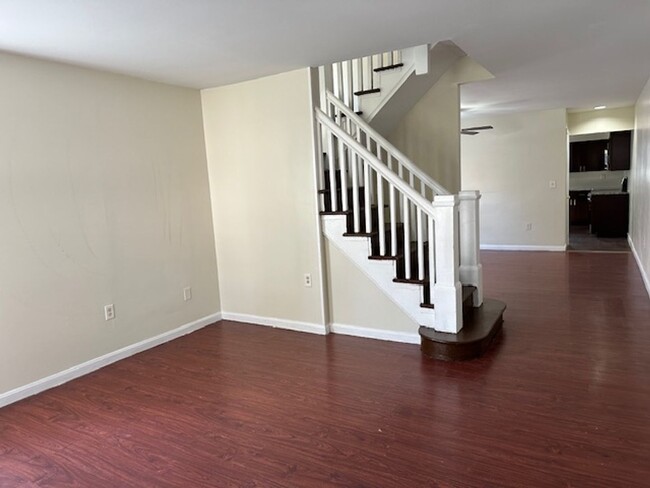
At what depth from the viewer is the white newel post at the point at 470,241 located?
13.0 ft

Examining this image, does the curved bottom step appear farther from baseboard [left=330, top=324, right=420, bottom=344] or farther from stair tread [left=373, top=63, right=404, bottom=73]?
stair tread [left=373, top=63, right=404, bottom=73]

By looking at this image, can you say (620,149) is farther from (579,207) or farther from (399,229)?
(399,229)

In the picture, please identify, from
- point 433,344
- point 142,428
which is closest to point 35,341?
point 142,428

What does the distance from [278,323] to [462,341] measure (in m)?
1.75

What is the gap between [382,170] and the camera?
11.9 ft

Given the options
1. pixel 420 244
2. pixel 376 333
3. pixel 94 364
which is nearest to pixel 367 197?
pixel 420 244

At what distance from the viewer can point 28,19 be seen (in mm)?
2383

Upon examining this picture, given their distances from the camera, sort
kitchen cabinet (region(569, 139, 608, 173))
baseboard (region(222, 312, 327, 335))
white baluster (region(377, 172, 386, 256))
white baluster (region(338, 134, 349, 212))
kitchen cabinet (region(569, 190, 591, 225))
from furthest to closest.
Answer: kitchen cabinet (region(569, 190, 591, 225)), kitchen cabinet (region(569, 139, 608, 173)), baseboard (region(222, 312, 327, 335)), white baluster (region(338, 134, 349, 212)), white baluster (region(377, 172, 386, 256))

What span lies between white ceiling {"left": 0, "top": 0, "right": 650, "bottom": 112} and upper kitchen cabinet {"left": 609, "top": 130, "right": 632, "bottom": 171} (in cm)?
505

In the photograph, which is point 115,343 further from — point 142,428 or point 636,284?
point 636,284

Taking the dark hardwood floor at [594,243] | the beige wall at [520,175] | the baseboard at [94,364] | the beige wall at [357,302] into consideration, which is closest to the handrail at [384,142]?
the beige wall at [357,302]

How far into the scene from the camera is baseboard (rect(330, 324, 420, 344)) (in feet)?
12.1

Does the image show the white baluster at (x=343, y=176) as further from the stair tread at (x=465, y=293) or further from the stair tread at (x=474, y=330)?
the stair tread at (x=474, y=330)

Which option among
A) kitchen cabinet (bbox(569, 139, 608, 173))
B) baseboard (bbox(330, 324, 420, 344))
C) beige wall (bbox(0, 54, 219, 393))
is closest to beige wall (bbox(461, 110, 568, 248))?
kitchen cabinet (bbox(569, 139, 608, 173))
